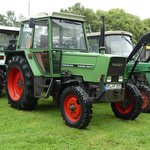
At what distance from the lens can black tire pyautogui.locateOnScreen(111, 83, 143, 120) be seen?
8.03m

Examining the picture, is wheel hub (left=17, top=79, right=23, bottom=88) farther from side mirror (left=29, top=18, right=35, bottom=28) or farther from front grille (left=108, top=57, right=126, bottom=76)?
front grille (left=108, top=57, right=126, bottom=76)

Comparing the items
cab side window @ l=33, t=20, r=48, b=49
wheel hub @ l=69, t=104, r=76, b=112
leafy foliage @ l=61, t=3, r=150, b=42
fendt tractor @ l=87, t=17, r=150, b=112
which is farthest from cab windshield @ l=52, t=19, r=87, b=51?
leafy foliage @ l=61, t=3, r=150, b=42

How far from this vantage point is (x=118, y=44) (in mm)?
11766

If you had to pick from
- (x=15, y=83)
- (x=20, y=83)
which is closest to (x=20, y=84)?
(x=20, y=83)

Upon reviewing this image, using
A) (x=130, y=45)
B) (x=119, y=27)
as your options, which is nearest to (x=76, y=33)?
(x=130, y=45)

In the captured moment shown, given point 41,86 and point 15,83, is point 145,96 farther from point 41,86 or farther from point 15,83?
point 15,83

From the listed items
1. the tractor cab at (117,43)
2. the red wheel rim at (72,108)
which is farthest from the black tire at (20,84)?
the tractor cab at (117,43)

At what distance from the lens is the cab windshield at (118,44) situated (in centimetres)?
1159

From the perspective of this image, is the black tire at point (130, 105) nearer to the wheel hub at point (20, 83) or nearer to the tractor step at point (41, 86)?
the tractor step at point (41, 86)

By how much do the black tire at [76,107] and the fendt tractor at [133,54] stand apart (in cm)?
162

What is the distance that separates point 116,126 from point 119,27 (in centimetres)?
3604

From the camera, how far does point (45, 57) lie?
27.8 feet

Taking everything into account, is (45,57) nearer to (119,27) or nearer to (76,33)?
(76,33)

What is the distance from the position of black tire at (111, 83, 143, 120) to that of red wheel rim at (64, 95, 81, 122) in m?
1.36
